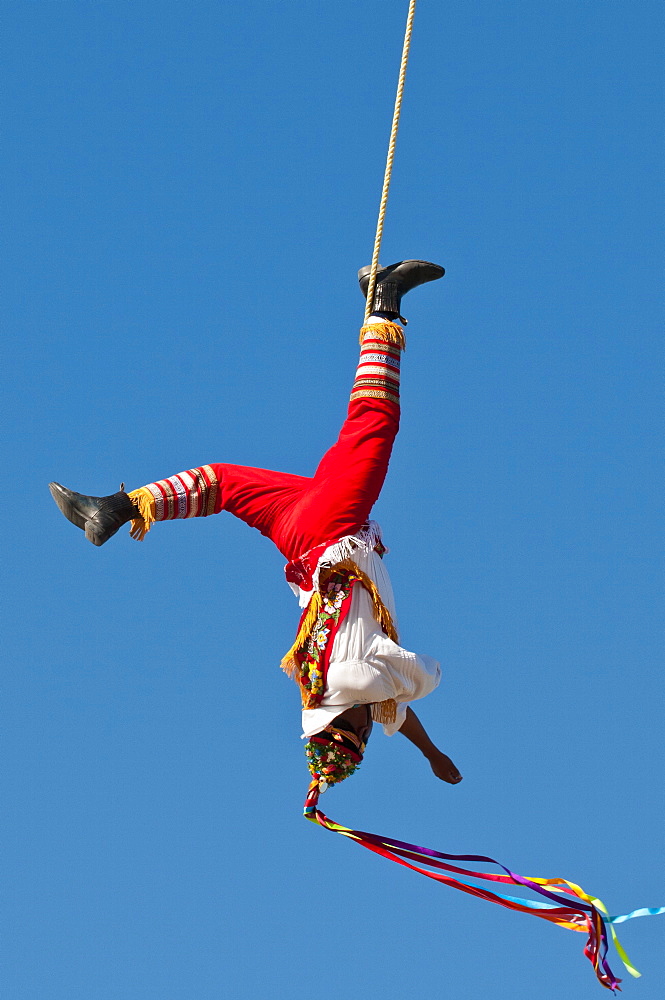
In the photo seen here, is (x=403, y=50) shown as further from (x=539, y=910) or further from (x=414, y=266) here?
(x=539, y=910)

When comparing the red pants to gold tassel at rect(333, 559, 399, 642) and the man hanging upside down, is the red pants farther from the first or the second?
gold tassel at rect(333, 559, 399, 642)

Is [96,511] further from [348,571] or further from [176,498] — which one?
[348,571]

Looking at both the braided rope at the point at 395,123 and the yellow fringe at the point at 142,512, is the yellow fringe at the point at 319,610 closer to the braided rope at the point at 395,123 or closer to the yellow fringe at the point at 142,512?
the yellow fringe at the point at 142,512

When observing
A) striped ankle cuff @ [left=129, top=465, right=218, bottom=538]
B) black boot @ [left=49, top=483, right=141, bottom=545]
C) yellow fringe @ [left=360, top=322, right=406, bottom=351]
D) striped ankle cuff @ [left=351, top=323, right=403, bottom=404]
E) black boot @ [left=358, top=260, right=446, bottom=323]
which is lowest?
black boot @ [left=49, top=483, right=141, bottom=545]

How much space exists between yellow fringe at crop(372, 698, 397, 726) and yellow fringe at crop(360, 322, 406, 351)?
163cm

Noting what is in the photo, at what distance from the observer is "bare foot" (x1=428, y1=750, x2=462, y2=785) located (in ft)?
30.4

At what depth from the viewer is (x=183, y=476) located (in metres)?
9.14

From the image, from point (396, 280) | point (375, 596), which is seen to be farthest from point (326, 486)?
point (396, 280)

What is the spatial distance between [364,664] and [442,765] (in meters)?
0.85

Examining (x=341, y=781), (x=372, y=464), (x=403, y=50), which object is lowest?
(x=341, y=781)

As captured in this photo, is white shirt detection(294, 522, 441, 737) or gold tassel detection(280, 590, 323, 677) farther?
gold tassel detection(280, 590, 323, 677)

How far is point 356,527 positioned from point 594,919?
203cm

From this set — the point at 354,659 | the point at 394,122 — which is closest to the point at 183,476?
the point at 354,659

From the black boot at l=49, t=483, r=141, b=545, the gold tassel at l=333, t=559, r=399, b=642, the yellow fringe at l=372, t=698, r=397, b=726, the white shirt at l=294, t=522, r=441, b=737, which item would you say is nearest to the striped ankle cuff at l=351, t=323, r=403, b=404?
the white shirt at l=294, t=522, r=441, b=737
